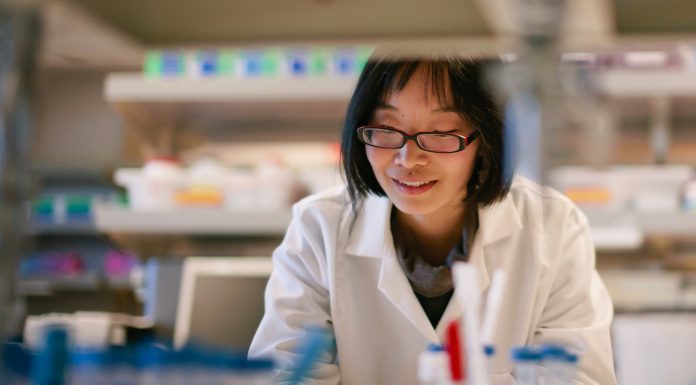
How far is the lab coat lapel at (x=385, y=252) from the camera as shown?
45.6 inches

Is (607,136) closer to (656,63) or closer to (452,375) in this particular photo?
(656,63)

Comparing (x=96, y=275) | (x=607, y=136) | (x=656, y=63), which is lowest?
(x=96, y=275)

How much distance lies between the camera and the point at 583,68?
95 centimetres

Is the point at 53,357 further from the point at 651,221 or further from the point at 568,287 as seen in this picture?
the point at 651,221

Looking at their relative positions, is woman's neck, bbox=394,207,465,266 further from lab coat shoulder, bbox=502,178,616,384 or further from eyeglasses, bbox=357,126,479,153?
eyeglasses, bbox=357,126,479,153

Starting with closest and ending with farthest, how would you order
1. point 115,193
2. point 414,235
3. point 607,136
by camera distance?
1. point 414,235
2. point 607,136
3. point 115,193

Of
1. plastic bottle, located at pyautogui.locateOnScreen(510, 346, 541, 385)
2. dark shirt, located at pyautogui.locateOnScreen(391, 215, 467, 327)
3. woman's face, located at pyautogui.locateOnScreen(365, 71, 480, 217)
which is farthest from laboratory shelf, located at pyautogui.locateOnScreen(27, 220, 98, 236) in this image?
plastic bottle, located at pyautogui.locateOnScreen(510, 346, 541, 385)

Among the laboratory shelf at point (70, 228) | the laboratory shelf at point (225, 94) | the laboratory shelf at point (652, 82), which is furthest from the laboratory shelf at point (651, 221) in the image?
the laboratory shelf at point (70, 228)

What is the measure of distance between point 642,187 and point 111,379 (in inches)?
89.5

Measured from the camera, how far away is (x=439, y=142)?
1.05m

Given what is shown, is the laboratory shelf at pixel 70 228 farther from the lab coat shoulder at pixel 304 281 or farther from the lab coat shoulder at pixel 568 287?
the lab coat shoulder at pixel 568 287

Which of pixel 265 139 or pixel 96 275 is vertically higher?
pixel 265 139

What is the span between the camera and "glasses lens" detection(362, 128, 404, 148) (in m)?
1.05

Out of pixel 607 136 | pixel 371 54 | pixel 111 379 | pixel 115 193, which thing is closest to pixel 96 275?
pixel 115 193
